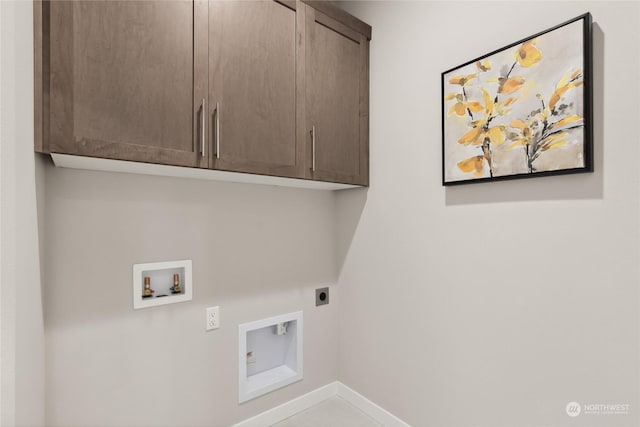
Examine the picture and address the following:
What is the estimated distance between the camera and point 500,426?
1.30 metres

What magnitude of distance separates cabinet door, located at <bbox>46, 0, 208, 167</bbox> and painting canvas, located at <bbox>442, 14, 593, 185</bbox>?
110 centimetres

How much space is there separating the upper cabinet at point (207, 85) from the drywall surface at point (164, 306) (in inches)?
13.8

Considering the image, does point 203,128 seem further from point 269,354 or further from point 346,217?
point 269,354

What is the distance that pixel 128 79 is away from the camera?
1061mm

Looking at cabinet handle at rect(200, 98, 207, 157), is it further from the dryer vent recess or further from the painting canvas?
the dryer vent recess

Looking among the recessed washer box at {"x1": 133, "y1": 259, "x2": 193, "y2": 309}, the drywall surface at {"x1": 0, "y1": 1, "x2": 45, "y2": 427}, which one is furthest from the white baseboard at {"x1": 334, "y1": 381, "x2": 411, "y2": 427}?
the drywall surface at {"x1": 0, "y1": 1, "x2": 45, "y2": 427}

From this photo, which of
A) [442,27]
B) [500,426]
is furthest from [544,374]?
[442,27]

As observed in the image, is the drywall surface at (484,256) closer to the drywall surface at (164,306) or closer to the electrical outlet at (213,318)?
the drywall surface at (164,306)

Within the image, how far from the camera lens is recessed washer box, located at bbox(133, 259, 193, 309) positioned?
4.46 ft

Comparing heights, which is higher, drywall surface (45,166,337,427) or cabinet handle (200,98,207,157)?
cabinet handle (200,98,207,157)

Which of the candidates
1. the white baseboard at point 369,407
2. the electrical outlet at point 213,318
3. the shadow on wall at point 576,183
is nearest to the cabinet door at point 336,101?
the shadow on wall at point 576,183

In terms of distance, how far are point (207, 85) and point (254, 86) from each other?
0.21 metres

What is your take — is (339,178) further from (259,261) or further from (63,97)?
(63,97)

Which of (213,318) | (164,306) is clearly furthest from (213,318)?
(164,306)
